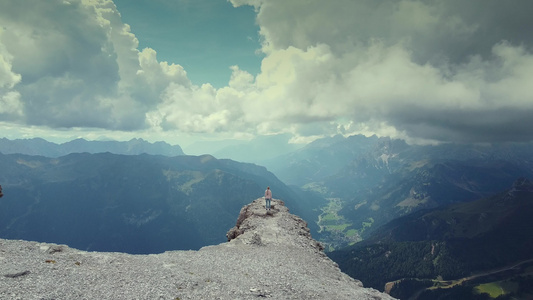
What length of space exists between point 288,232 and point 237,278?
22552mm

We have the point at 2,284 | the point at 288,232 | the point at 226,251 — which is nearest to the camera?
the point at 2,284

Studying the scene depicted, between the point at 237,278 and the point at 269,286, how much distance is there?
346 cm

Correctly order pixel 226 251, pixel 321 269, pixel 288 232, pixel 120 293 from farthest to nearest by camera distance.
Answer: pixel 288 232 → pixel 226 251 → pixel 321 269 → pixel 120 293

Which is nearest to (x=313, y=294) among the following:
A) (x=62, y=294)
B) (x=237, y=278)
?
(x=237, y=278)

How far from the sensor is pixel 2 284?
762 inches

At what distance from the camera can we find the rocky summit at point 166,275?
20609 millimetres

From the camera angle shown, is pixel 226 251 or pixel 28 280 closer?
pixel 28 280

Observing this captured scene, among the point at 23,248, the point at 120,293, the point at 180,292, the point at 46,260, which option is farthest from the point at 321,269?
the point at 23,248

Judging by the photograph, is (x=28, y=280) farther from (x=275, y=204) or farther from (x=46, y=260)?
(x=275, y=204)

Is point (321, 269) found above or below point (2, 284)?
below

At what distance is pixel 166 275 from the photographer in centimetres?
2466

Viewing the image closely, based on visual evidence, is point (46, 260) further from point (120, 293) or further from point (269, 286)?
point (269, 286)

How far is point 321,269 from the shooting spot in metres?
35.3

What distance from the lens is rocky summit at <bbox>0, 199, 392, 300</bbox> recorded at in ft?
67.6
